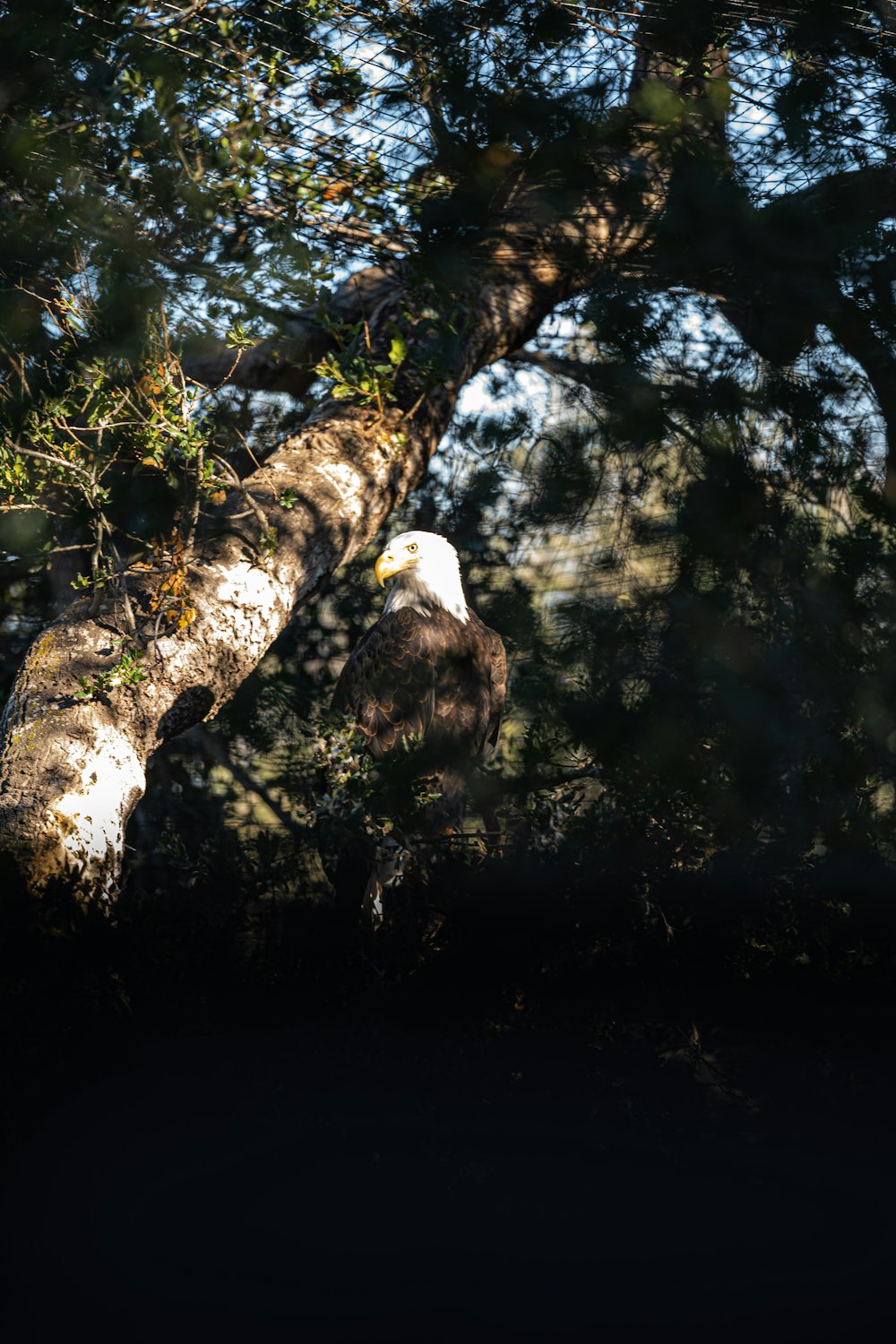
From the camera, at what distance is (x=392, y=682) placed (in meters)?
2.55

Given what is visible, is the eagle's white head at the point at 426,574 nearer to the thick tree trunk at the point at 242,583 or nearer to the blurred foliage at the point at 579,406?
the thick tree trunk at the point at 242,583

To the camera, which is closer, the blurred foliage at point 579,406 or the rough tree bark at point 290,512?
the blurred foliage at point 579,406

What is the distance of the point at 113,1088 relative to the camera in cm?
120

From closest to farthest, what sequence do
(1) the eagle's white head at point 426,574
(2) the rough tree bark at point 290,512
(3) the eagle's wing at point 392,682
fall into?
(2) the rough tree bark at point 290,512 < (3) the eagle's wing at point 392,682 < (1) the eagle's white head at point 426,574

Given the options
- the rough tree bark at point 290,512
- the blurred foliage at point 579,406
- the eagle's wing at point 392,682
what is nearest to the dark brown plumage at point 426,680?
the eagle's wing at point 392,682

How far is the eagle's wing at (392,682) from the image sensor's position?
2.49 metres

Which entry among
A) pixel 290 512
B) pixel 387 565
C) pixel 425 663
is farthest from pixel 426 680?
pixel 290 512

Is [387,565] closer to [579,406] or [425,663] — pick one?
[425,663]

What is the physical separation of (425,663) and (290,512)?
58cm

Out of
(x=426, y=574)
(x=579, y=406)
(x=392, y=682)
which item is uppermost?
(x=426, y=574)

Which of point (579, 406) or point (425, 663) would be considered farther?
point (425, 663)

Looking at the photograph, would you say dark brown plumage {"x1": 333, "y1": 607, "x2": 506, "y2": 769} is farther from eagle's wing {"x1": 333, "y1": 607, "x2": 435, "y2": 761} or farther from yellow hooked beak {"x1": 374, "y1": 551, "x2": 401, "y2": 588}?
yellow hooked beak {"x1": 374, "y1": 551, "x2": 401, "y2": 588}

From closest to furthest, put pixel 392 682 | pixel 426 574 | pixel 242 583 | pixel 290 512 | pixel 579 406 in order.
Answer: pixel 579 406 → pixel 242 583 → pixel 290 512 → pixel 392 682 → pixel 426 574

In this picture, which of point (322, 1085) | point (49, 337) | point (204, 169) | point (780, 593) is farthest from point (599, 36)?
point (322, 1085)
